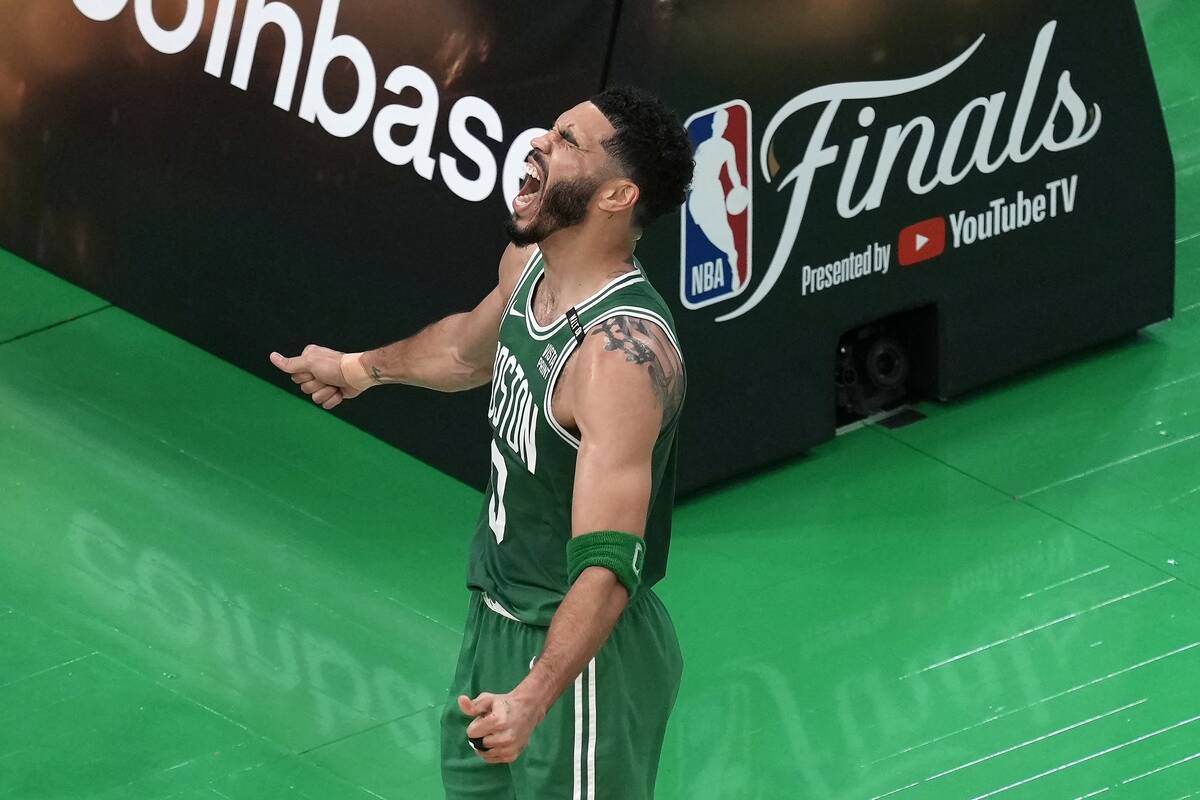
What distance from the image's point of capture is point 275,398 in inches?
293

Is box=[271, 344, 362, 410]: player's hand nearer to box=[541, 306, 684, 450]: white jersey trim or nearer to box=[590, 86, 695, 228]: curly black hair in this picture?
box=[541, 306, 684, 450]: white jersey trim

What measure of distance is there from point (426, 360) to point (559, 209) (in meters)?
0.73

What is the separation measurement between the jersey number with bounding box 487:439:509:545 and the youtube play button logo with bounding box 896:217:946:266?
302cm

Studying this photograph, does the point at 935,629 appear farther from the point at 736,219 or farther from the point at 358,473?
the point at 358,473

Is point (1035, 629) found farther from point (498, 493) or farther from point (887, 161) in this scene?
point (498, 493)

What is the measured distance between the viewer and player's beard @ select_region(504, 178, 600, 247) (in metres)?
4.13

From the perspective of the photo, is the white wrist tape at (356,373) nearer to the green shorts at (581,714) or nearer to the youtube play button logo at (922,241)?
the green shorts at (581,714)

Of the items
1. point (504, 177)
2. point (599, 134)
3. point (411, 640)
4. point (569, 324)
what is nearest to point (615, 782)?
point (569, 324)

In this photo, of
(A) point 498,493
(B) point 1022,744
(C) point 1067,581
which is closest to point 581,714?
(A) point 498,493

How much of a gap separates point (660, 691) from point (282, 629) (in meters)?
2.09

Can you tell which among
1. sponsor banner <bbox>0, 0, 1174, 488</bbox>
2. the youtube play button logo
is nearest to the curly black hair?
sponsor banner <bbox>0, 0, 1174, 488</bbox>

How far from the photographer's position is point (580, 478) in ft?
12.9

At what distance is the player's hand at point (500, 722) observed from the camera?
3.66 metres

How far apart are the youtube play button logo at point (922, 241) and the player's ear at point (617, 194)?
3083mm
